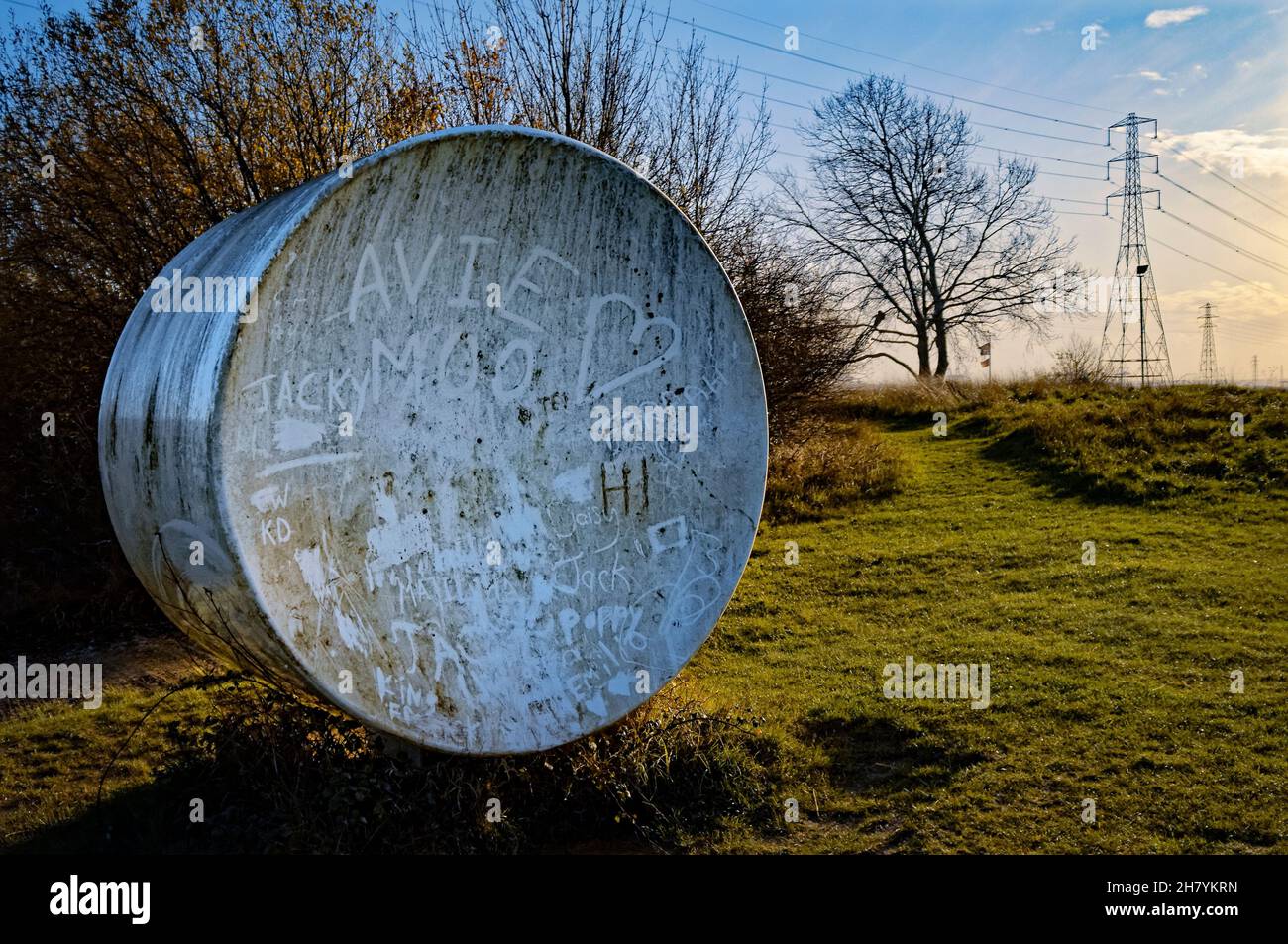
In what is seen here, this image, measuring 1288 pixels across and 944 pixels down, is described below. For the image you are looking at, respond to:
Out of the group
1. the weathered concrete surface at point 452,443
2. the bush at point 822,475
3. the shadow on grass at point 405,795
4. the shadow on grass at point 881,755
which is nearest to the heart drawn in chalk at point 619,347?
the weathered concrete surface at point 452,443

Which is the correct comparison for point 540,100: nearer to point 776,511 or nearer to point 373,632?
point 776,511

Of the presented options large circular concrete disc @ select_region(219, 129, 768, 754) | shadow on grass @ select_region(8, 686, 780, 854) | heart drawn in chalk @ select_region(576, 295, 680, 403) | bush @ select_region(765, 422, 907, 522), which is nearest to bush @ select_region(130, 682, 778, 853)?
shadow on grass @ select_region(8, 686, 780, 854)

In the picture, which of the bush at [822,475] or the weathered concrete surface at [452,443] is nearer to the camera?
the weathered concrete surface at [452,443]

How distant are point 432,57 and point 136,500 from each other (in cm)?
865

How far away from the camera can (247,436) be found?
3471mm

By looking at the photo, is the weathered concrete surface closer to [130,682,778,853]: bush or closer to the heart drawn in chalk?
the heart drawn in chalk

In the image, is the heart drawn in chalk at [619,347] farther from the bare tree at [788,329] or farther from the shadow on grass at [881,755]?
the bare tree at [788,329]

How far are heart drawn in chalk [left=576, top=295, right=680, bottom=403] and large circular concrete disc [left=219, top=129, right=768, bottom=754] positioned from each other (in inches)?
0.4

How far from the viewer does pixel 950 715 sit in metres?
5.58

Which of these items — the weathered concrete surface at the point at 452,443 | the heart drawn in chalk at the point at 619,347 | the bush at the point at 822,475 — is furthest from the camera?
the bush at the point at 822,475

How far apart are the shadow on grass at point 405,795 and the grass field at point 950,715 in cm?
2

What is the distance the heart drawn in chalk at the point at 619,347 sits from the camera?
4.63m

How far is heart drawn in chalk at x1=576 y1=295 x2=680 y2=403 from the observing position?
15.2 ft

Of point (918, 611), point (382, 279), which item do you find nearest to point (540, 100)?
point (918, 611)
